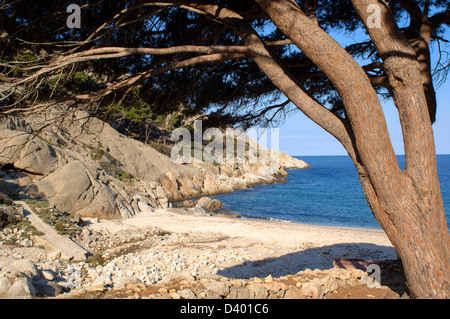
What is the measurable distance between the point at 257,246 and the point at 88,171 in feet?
27.5

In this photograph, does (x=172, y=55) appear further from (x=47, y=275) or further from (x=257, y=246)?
(x=257, y=246)

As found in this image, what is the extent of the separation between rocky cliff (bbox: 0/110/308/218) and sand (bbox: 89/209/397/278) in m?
1.67

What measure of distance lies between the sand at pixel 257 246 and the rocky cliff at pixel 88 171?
167 centimetres

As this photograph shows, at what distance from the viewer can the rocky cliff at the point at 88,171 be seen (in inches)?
437

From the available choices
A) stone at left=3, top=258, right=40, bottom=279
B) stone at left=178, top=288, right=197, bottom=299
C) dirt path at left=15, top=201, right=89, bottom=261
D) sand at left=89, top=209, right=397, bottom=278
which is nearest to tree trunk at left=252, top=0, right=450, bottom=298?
stone at left=178, top=288, right=197, bottom=299

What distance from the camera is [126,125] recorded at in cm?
3519

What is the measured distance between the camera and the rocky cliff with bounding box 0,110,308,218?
1109 centimetres

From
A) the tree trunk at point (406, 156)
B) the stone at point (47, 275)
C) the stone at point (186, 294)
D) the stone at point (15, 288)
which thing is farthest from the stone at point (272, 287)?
the stone at point (47, 275)

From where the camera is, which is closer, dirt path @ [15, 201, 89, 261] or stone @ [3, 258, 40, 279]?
stone @ [3, 258, 40, 279]

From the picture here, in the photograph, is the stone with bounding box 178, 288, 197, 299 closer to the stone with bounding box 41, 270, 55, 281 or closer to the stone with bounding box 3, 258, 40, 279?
the stone with bounding box 3, 258, 40, 279

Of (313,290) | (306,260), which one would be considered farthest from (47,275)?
(306,260)

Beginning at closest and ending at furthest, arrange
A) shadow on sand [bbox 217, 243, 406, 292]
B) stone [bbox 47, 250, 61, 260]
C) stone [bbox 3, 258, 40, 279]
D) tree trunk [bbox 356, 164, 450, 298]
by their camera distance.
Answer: tree trunk [bbox 356, 164, 450, 298] → stone [bbox 3, 258, 40, 279] → shadow on sand [bbox 217, 243, 406, 292] → stone [bbox 47, 250, 61, 260]

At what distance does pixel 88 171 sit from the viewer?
44.4 ft

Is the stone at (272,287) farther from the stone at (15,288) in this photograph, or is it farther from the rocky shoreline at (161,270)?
the stone at (15,288)
